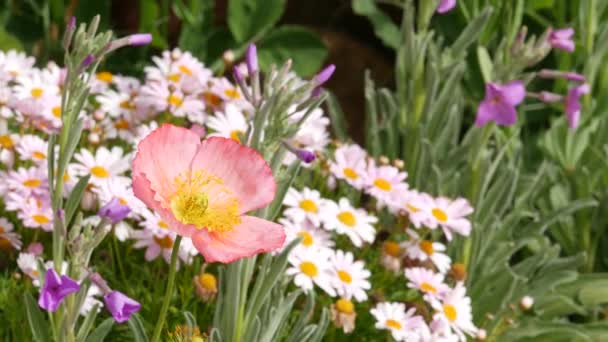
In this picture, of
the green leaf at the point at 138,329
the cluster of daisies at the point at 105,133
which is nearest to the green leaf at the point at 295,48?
the cluster of daisies at the point at 105,133

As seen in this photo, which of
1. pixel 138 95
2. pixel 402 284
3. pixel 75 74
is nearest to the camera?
pixel 75 74

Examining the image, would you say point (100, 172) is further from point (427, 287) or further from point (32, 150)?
point (427, 287)

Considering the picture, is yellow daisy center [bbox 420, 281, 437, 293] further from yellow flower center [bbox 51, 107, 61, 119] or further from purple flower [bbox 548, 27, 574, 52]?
yellow flower center [bbox 51, 107, 61, 119]

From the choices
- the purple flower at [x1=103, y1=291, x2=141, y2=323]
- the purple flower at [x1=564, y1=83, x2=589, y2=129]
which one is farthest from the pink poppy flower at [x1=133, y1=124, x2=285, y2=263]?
the purple flower at [x1=564, y1=83, x2=589, y2=129]

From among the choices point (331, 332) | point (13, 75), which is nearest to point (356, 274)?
point (331, 332)

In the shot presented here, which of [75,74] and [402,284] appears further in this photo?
[402,284]

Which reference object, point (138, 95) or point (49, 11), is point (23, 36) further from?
point (138, 95)
